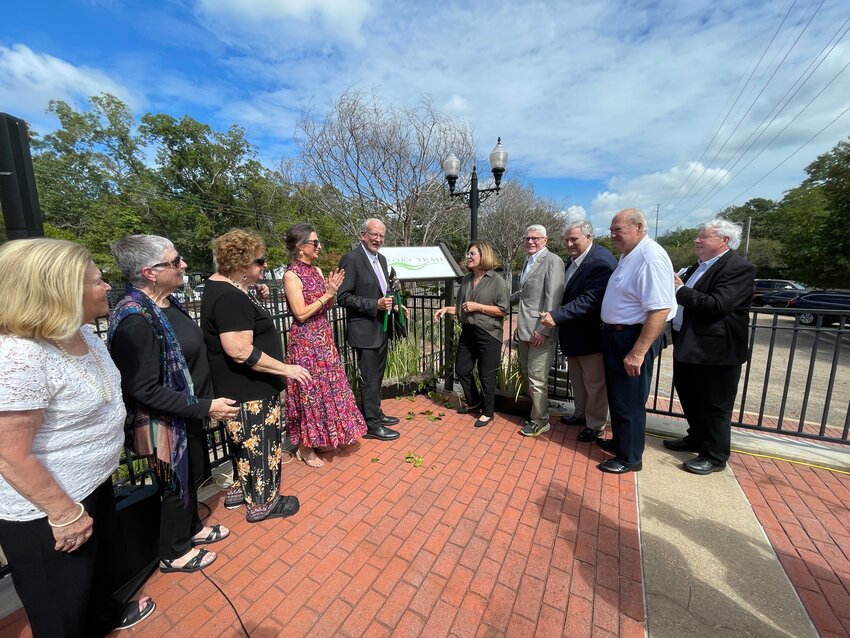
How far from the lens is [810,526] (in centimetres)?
228

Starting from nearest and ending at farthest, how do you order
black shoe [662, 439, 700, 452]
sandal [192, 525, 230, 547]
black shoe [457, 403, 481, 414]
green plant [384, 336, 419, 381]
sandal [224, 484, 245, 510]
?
sandal [192, 525, 230, 547], sandal [224, 484, 245, 510], black shoe [662, 439, 700, 452], black shoe [457, 403, 481, 414], green plant [384, 336, 419, 381]

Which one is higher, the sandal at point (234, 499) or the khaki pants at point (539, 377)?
the khaki pants at point (539, 377)

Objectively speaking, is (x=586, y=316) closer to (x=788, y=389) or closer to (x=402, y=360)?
(x=402, y=360)

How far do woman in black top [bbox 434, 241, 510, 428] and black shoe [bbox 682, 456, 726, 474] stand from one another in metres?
1.68

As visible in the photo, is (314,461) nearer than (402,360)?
Yes

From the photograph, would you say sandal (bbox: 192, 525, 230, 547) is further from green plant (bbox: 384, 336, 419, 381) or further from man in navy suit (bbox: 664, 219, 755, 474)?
man in navy suit (bbox: 664, 219, 755, 474)

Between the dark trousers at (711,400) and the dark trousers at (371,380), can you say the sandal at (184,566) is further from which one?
the dark trousers at (711,400)

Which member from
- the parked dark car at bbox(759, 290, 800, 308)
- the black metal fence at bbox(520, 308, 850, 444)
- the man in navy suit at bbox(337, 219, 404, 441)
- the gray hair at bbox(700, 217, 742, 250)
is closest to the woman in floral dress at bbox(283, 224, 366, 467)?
the man in navy suit at bbox(337, 219, 404, 441)

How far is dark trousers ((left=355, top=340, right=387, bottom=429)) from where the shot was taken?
3.38 metres

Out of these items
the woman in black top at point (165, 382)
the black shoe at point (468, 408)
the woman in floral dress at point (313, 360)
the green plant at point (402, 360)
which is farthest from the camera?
the green plant at point (402, 360)

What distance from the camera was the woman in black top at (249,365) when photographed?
2.03m

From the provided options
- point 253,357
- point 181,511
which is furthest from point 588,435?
point 181,511

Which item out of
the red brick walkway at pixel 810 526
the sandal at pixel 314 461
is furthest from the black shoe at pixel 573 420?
the sandal at pixel 314 461

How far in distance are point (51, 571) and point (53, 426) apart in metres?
0.54
